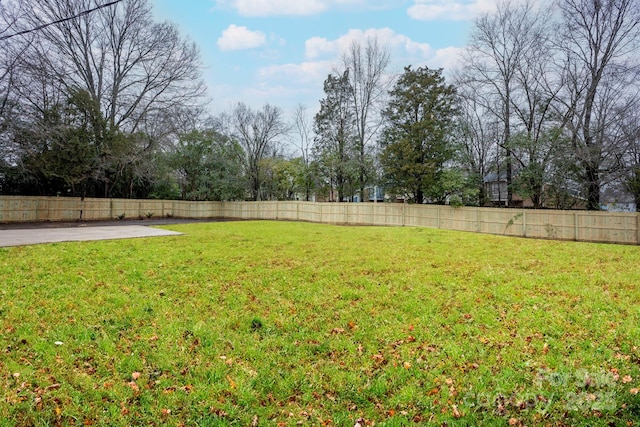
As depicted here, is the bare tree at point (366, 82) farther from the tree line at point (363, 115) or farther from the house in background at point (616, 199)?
the house in background at point (616, 199)

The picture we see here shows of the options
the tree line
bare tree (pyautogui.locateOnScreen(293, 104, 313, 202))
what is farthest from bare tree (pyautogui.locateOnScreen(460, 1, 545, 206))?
bare tree (pyautogui.locateOnScreen(293, 104, 313, 202))

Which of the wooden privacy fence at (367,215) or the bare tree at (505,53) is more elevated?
the bare tree at (505,53)

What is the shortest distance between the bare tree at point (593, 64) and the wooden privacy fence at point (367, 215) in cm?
371

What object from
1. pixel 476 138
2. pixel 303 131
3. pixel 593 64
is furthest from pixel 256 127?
pixel 593 64

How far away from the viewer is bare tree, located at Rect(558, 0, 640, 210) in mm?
15125

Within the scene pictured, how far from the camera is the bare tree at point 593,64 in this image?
49.6ft

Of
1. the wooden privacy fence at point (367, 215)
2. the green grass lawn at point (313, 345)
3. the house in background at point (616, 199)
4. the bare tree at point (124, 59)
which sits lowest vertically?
the green grass lawn at point (313, 345)

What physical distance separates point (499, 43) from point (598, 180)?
9.46m

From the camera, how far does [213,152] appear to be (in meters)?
26.2

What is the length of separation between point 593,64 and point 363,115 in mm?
13133

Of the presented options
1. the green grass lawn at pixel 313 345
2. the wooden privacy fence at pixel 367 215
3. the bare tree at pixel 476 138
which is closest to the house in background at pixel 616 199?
the wooden privacy fence at pixel 367 215

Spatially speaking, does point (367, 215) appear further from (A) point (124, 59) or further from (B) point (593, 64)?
(A) point (124, 59)

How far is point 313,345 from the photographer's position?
338cm

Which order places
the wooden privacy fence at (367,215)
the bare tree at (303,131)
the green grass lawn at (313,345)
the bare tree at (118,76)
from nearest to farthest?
the green grass lawn at (313,345), the wooden privacy fence at (367,215), the bare tree at (118,76), the bare tree at (303,131)
